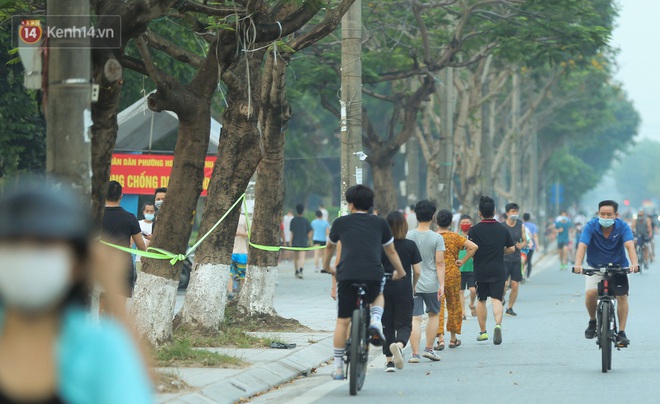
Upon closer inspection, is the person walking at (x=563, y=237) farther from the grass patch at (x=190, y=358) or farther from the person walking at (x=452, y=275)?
the grass patch at (x=190, y=358)

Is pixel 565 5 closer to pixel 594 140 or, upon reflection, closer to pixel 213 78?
pixel 213 78

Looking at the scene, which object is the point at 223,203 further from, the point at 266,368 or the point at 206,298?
the point at 266,368

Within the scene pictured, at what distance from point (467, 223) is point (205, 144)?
25.3 ft

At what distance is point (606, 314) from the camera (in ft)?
38.1

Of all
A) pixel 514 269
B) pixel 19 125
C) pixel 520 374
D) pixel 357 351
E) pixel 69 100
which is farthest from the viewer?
pixel 19 125

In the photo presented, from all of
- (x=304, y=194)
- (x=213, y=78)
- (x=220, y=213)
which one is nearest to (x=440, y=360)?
(x=220, y=213)

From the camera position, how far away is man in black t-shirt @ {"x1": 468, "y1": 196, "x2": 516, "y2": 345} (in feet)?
48.1

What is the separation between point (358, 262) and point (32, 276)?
7.85 metres

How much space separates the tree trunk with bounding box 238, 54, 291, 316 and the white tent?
4666 millimetres

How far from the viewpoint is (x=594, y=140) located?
78438mm

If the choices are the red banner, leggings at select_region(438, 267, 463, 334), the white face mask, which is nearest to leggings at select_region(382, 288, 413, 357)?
leggings at select_region(438, 267, 463, 334)

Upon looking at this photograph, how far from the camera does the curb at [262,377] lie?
941 cm

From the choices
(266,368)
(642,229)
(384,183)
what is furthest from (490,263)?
(642,229)

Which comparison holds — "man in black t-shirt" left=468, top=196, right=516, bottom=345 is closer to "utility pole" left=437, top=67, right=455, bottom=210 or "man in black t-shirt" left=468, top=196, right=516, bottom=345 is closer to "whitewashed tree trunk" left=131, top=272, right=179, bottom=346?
"whitewashed tree trunk" left=131, top=272, right=179, bottom=346
